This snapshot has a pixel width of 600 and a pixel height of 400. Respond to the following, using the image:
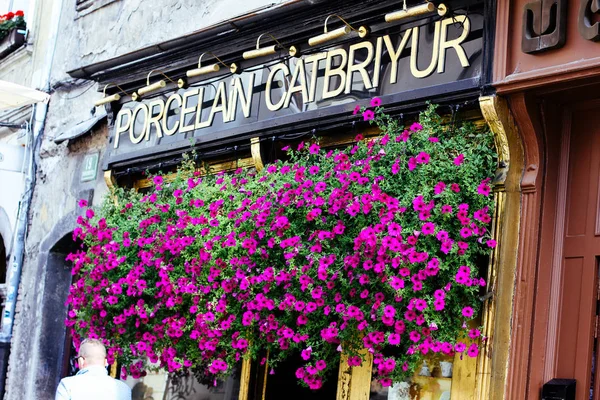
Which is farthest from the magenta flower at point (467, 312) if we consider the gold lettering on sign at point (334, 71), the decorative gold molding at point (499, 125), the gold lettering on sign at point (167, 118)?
the gold lettering on sign at point (167, 118)

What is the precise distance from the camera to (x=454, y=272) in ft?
15.3

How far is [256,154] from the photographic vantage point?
249 inches

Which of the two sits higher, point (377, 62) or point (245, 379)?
point (377, 62)

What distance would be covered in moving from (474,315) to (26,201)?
6.09 m

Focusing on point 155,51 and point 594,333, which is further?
point 155,51

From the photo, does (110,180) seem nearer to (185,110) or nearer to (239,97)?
(185,110)

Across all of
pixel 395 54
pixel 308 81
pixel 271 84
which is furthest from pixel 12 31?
pixel 395 54

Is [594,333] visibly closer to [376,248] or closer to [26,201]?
[376,248]

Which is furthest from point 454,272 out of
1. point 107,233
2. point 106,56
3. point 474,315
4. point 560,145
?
point 106,56

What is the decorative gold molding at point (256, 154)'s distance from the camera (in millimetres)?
6320

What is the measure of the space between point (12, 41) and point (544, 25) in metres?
7.68

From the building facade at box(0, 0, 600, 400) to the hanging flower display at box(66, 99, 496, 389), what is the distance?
0.17 m

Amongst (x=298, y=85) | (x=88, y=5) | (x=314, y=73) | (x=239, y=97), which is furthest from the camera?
(x=88, y=5)

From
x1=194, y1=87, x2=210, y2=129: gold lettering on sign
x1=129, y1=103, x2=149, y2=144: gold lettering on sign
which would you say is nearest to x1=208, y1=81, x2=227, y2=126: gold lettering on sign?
x1=194, y1=87, x2=210, y2=129: gold lettering on sign
